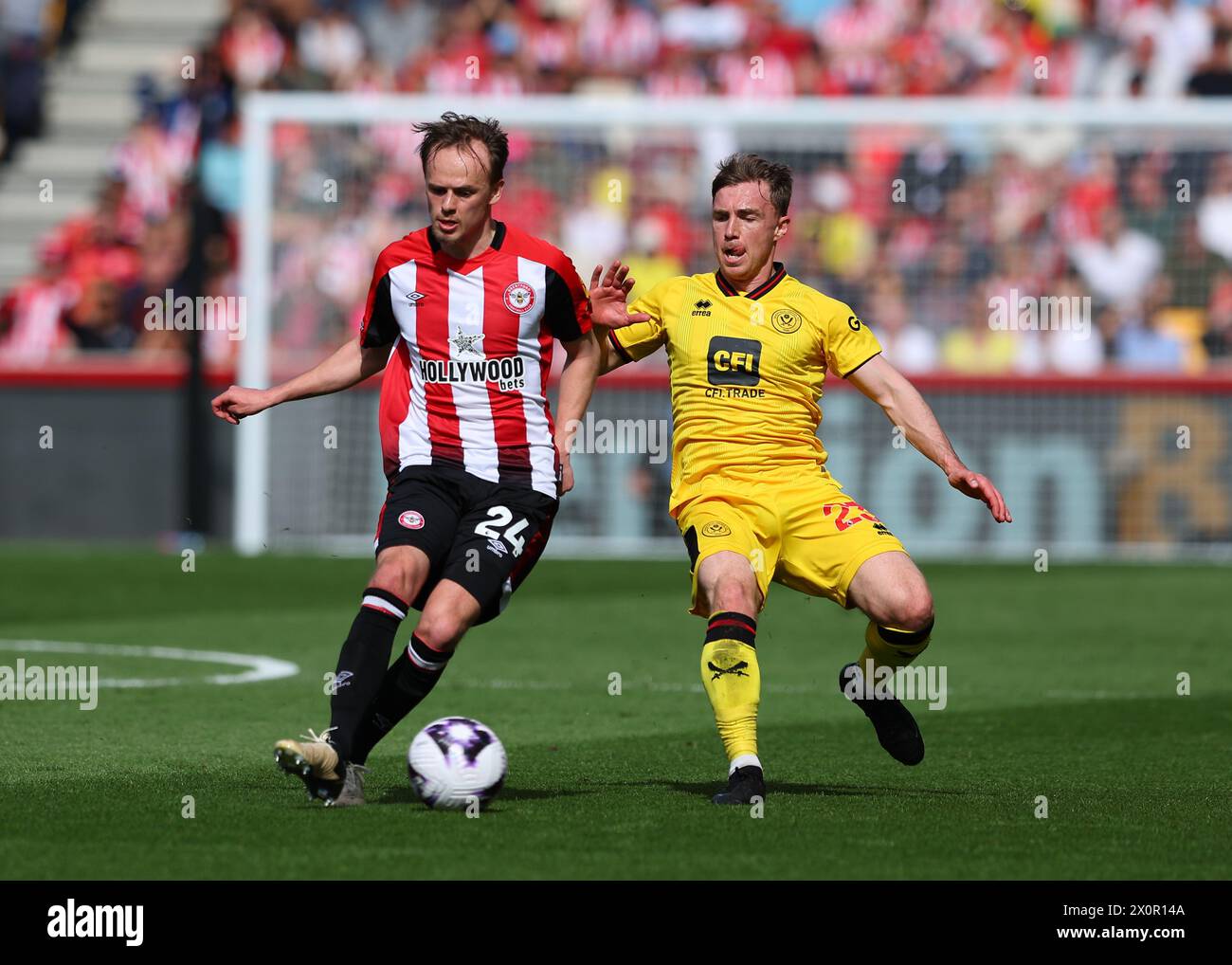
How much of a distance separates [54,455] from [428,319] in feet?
41.4

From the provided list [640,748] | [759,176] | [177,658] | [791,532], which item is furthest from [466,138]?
[177,658]

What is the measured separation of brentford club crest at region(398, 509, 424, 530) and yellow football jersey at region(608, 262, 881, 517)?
925 mm

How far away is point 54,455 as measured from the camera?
19.1 meters

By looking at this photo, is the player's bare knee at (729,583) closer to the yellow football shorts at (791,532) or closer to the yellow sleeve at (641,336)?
the yellow football shorts at (791,532)

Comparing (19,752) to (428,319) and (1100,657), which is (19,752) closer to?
(428,319)

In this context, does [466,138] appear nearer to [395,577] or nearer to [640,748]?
[395,577]

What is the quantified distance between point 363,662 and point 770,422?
5.46ft

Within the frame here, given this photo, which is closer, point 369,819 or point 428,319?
point 369,819

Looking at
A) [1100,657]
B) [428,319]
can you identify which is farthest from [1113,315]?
[428,319]

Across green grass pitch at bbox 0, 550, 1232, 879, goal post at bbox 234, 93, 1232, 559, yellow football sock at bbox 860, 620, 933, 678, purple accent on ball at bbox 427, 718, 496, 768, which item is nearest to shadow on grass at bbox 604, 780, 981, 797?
green grass pitch at bbox 0, 550, 1232, 879

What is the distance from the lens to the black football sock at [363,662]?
21.7 feet

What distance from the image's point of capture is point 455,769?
6.51 metres

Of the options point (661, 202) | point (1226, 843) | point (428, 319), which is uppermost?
point (661, 202)
